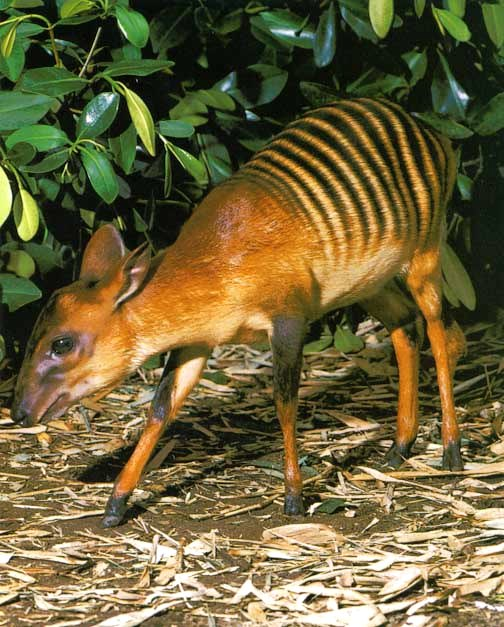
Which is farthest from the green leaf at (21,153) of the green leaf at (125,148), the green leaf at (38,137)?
the green leaf at (125,148)

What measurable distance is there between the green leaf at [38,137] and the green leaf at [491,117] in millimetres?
2548

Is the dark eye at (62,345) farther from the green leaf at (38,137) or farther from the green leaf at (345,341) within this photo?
the green leaf at (345,341)

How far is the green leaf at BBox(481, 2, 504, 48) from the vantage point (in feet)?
19.7

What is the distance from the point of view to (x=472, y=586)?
4449mm

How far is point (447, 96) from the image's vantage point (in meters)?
6.71

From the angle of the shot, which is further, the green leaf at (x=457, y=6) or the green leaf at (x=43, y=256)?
the green leaf at (x=43, y=256)

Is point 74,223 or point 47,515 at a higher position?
point 74,223

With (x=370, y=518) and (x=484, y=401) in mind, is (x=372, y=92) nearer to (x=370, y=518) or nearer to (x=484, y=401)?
(x=484, y=401)

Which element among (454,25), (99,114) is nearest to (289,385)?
(99,114)

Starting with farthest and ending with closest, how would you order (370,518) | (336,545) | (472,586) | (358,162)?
(358,162) < (370,518) < (336,545) < (472,586)

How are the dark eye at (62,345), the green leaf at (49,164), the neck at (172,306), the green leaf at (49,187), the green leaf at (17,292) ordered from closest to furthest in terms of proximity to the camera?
the dark eye at (62,345) < the neck at (172,306) < the green leaf at (49,164) < the green leaf at (17,292) < the green leaf at (49,187)

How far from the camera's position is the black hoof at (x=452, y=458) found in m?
5.97

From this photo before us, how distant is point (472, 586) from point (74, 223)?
3.30 metres

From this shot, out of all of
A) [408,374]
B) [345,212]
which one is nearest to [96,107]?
[345,212]
